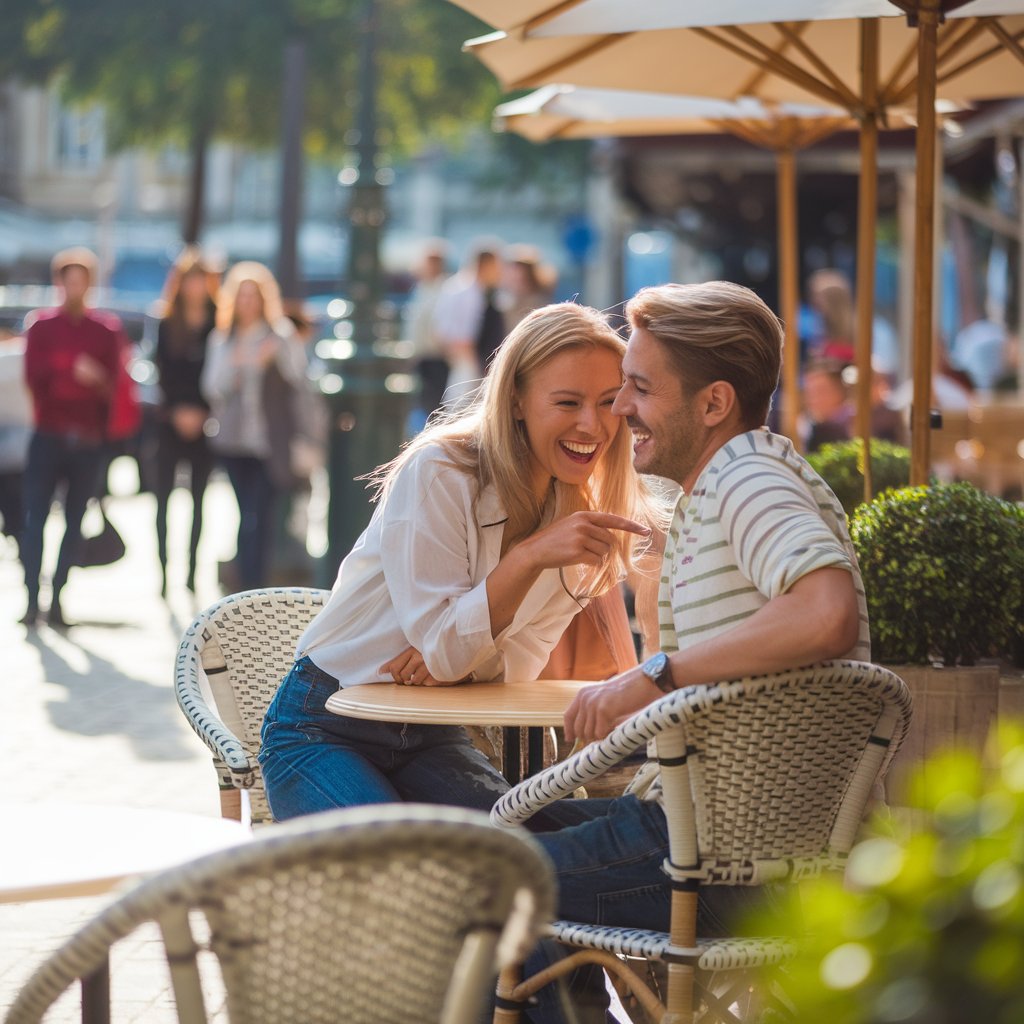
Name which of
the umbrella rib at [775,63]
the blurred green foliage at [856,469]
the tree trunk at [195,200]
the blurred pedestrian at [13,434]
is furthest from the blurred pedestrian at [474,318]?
the tree trunk at [195,200]

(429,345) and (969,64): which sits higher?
(969,64)

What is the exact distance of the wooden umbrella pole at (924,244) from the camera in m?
4.93

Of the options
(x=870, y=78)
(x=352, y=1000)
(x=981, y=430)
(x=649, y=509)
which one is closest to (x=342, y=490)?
(x=981, y=430)

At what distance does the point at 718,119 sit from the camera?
28.8ft

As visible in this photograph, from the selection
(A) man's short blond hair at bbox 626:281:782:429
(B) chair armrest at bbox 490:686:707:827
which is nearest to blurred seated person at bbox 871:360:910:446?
(A) man's short blond hair at bbox 626:281:782:429

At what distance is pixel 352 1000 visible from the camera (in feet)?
6.40

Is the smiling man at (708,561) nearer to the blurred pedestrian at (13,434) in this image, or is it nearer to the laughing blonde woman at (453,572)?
the laughing blonde woman at (453,572)

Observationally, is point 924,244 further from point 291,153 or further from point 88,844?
point 291,153

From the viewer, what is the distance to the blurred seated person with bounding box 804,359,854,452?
902 centimetres

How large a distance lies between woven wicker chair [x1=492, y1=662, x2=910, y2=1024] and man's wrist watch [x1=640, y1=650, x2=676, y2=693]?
118 mm

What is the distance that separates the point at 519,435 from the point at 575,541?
0.39 meters

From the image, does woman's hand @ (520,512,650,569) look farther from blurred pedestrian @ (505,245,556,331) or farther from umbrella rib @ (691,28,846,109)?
blurred pedestrian @ (505,245,556,331)

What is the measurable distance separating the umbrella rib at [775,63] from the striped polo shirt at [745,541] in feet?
10.3

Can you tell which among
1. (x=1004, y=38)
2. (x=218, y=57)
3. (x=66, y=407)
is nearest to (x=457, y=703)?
(x=1004, y=38)
